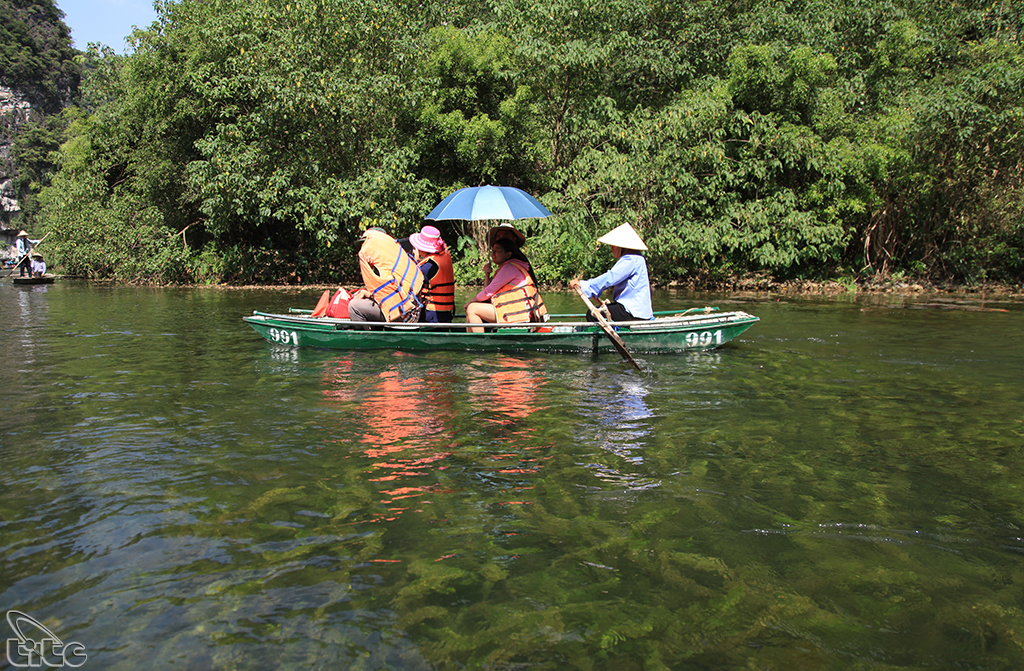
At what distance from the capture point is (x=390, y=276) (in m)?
8.94

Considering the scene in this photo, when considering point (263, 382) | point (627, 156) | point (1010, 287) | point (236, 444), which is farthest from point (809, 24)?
point (236, 444)

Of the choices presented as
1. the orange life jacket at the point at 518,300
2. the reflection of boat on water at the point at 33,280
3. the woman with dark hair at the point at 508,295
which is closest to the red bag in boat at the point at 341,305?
the woman with dark hair at the point at 508,295

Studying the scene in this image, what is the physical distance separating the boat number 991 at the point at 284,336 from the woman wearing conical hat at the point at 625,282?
3610 millimetres

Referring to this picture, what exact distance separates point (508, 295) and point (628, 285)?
1.43 metres

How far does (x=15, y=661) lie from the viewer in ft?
9.27

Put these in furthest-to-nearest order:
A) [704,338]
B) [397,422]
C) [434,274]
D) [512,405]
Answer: [434,274] → [704,338] → [512,405] → [397,422]

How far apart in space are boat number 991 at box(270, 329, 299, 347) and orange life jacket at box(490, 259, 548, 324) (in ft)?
8.57

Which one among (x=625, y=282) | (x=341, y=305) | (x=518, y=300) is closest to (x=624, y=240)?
(x=625, y=282)

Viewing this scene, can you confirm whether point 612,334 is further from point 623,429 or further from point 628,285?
point 623,429

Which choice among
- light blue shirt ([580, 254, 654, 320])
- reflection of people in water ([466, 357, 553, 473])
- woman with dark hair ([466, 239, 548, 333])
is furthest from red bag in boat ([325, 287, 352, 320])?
light blue shirt ([580, 254, 654, 320])

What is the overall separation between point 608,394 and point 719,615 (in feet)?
13.0

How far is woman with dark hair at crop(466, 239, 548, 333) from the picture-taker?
871 cm

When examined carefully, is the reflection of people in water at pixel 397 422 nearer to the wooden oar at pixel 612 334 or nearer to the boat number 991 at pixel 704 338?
the wooden oar at pixel 612 334

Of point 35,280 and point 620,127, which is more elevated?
point 620,127
